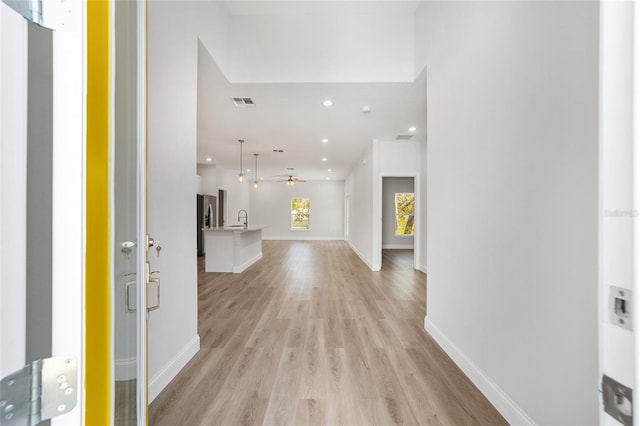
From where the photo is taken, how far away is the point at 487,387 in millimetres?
1714

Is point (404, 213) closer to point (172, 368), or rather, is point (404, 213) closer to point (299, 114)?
point (299, 114)

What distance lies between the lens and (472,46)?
1.91 meters

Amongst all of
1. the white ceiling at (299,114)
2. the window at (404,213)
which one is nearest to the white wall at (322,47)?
the white ceiling at (299,114)

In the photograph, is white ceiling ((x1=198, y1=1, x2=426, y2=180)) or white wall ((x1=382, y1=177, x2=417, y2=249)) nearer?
white ceiling ((x1=198, y1=1, x2=426, y2=180))

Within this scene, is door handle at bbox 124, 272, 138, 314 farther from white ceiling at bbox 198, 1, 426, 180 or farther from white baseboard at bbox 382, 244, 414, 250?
white baseboard at bbox 382, 244, 414, 250

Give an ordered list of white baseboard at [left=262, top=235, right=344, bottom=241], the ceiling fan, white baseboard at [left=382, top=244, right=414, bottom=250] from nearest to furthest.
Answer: the ceiling fan → white baseboard at [left=382, top=244, right=414, bottom=250] → white baseboard at [left=262, top=235, right=344, bottom=241]

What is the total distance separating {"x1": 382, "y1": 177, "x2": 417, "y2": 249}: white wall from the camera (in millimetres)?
9773

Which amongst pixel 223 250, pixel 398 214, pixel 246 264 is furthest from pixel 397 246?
pixel 223 250

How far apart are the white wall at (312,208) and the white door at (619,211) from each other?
12.1 m

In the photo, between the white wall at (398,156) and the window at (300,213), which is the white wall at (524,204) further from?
the window at (300,213)

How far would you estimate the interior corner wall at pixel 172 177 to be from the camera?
5.73ft

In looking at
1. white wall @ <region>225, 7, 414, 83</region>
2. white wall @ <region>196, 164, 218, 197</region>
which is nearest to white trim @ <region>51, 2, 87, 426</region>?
white wall @ <region>225, 7, 414, 83</region>

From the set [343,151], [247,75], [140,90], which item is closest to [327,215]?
[343,151]

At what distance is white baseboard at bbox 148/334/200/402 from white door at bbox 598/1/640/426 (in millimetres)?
2120
